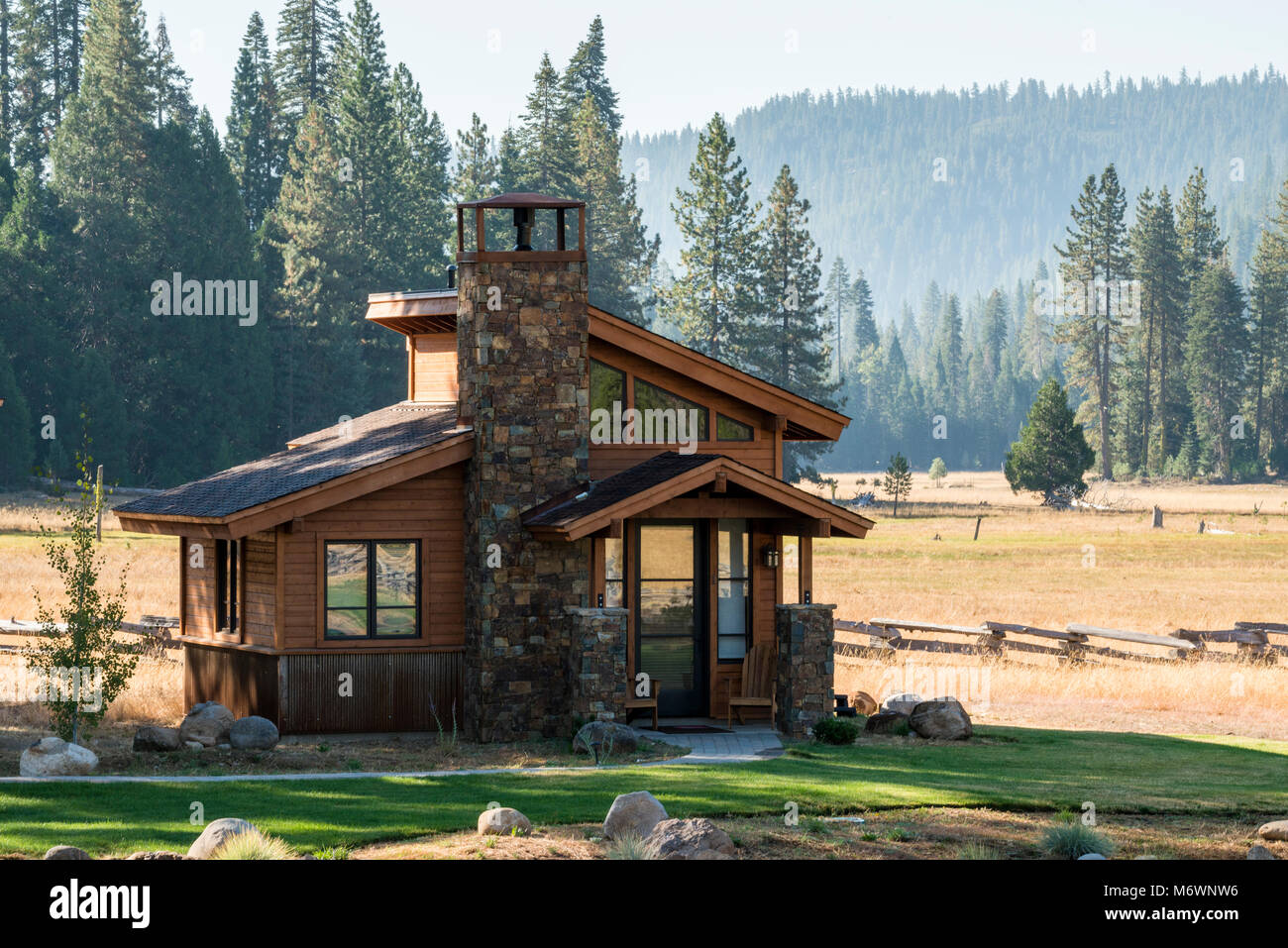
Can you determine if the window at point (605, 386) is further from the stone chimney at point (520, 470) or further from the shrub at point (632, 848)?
the shrub at point (632, 848)

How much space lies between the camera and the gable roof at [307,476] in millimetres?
18906

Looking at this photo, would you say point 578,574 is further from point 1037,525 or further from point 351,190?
point 351,190

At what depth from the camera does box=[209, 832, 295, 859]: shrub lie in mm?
10562

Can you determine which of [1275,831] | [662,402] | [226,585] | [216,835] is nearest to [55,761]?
[226,585]

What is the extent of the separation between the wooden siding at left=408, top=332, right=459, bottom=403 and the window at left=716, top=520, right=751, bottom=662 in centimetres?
512

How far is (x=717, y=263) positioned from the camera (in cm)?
7900

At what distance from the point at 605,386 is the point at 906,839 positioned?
9.83m

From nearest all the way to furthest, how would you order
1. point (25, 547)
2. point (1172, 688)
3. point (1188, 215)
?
point (1172, 688), point (25, 547), point (1188, 215)

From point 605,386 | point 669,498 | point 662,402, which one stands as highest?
point 605,386

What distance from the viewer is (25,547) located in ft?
147

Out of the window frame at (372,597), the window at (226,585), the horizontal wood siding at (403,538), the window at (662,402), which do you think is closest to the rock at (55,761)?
the horizontal wood siding at (403,538)

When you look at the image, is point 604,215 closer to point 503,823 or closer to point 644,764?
point 644,764

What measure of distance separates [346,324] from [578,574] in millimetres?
54768
